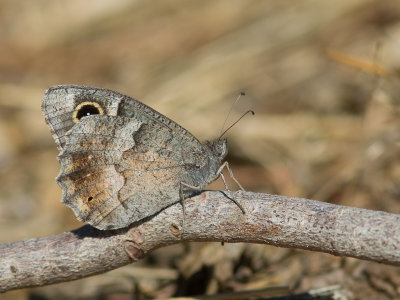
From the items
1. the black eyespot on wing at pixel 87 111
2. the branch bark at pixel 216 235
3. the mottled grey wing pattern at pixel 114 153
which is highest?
the black eyespot on wing at pixel 87 111

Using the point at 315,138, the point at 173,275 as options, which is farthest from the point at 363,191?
the point at 173,275

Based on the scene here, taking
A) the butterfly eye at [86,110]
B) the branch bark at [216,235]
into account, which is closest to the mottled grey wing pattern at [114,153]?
the butterfly eye at [86,110]

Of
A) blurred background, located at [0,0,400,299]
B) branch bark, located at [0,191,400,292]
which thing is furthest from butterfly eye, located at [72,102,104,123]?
blurred background, located at [0,0,400,299]

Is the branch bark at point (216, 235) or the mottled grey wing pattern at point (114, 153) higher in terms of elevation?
the mottled grey wing pattern at point (114, 153)

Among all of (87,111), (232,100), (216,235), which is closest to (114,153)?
(87,111)

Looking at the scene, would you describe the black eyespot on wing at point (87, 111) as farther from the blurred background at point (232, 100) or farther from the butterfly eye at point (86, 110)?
the blurred background at point (232, 100)

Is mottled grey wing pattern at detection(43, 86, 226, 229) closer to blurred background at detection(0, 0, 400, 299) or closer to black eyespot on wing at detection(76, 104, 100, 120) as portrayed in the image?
black eyespot on wing at detection(76, 104, 100, 120)

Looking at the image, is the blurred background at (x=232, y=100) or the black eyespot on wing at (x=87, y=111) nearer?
the black eyespot on wing at (x=87, y=111)
